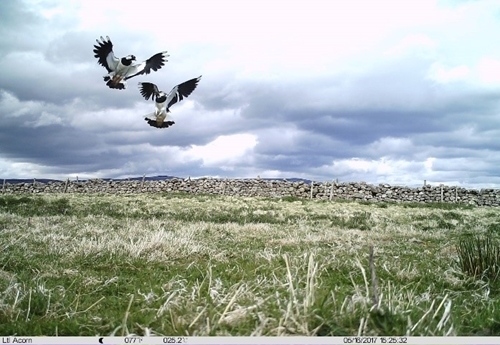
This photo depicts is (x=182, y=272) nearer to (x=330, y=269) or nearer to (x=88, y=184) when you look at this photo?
(x=330, y=269)

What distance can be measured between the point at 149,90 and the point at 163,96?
61 cm

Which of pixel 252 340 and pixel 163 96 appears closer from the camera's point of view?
pixel 252 340

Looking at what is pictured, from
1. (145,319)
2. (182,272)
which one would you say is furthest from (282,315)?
(182,272)

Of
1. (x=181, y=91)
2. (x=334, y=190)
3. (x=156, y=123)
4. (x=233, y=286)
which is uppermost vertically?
(x=181, y=91)

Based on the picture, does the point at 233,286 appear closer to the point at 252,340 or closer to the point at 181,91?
the point at 252,340

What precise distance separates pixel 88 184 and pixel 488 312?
51.7 meters

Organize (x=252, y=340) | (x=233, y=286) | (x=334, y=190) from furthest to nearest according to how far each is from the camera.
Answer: (x=334, y=190)
(x=233, y=286)
(x=252, y=340)

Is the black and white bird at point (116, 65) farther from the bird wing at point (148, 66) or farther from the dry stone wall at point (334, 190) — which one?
the dry stone wall at point (334, 190)

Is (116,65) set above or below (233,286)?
above

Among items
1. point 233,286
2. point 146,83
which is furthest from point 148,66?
point 233,286

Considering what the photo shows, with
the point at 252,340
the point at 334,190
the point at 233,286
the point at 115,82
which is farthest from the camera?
the point at 334,190

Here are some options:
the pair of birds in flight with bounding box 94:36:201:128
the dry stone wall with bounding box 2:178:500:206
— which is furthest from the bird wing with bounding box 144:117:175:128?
the dry stone wall with bounding box 2:178:500:206

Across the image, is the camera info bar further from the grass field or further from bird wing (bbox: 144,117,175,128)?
bird wing (bbox: 144,117,175,128)

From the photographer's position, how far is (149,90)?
55.2 ft
